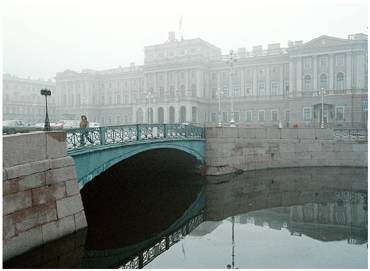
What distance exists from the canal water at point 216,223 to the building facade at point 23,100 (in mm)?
62763

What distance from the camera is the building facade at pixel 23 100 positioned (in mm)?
80438

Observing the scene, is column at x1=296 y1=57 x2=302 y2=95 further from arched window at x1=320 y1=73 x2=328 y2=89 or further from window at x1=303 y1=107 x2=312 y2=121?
window at x1=303 y1=107 x2=312 y2=121

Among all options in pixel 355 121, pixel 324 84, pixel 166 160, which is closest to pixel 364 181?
pixel 166 160

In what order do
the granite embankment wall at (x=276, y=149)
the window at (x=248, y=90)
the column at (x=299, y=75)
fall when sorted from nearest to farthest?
the granite embankment wall at (x=276, y=149)
the column at (x=299, y=75)
the window at (x=248, y=90)

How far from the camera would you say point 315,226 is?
46.6 feet

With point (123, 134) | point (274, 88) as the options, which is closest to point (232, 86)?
point (274, 88)

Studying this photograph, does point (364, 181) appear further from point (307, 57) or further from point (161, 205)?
point (307, 57)

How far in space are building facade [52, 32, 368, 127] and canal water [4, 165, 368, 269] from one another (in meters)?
24.4

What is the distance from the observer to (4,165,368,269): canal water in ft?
34.4

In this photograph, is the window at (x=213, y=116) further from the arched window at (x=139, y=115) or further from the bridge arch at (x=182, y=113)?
the arched window at (x=139, y=115)

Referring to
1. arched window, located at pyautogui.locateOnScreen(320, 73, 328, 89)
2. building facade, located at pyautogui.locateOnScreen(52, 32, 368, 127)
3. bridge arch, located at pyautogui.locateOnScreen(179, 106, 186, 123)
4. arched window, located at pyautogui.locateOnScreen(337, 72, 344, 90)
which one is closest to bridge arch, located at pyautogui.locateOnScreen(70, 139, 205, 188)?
building facade, located at pyautogui.locateOnScreen(52, 32, 368, 127)

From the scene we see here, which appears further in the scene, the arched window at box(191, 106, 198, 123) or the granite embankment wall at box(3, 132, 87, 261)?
the arched window at box(191, 106, 198, 123)

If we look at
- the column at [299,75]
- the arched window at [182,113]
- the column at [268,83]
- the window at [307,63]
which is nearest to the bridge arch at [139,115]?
the arched window at [182,113]

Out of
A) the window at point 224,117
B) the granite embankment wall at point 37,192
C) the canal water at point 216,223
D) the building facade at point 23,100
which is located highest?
the building facade at point 23,100
